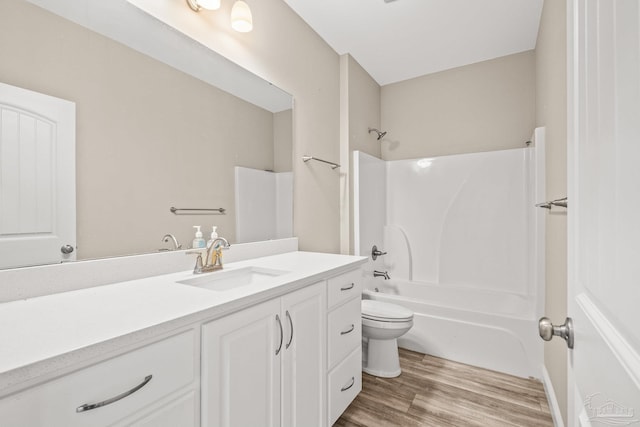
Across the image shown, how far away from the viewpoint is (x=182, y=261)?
1.36 metres

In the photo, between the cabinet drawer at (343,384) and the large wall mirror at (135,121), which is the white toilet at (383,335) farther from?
the large wall mirror at (135,121)

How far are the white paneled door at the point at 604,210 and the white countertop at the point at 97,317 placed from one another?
2.79 feet

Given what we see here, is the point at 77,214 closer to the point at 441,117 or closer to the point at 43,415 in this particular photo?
the point at 43,415

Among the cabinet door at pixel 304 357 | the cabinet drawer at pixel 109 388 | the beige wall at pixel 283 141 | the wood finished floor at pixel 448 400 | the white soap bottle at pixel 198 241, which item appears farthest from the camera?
the beige wall at pixel 283 141

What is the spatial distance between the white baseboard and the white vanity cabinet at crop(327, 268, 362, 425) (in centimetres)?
105

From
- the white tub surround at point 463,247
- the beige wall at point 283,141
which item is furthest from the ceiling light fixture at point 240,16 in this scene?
the white tub surround at point 463,247

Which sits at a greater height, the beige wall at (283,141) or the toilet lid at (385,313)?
the beige wall at (283,141)

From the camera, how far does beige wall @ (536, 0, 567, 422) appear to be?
1448 mm

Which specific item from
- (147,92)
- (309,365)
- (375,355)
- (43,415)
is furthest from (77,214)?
(375,355)

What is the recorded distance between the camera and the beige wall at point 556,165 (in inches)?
57.0

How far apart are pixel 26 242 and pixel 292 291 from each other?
0.90 metres

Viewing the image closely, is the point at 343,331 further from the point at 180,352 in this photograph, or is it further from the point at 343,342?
the point at 180,352

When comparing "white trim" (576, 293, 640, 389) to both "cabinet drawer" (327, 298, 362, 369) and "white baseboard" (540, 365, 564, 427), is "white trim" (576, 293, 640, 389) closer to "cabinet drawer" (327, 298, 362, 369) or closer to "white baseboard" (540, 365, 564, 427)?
"cabinet drawer" (327, 298, 362, 369)

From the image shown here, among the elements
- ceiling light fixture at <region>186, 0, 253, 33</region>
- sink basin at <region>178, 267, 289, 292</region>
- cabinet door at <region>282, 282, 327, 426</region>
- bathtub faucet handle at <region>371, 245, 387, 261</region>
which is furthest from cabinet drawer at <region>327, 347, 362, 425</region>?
ceiling light fixture at <region>186, 0, 253, 33</region>
